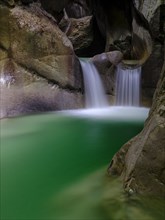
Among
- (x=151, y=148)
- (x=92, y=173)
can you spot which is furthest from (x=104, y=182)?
(x=151, y=148)

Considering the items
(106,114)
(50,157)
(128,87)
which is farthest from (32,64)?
(50,157)

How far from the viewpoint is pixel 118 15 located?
47.1ft

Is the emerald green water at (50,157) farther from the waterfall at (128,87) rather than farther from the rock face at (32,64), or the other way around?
the waterfall at (128,87)

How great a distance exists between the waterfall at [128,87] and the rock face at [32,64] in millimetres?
2203

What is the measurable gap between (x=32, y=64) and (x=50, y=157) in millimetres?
4738

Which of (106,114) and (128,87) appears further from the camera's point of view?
(128,87)

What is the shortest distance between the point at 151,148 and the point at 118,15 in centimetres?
1260

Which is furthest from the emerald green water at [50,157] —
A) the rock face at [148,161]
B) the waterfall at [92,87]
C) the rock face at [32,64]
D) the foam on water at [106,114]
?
the waterfall at [92,87]

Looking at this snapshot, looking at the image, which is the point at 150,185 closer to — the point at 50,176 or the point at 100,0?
the point at 50,176

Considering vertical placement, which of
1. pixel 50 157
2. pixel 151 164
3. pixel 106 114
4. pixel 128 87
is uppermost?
pixel 151 164

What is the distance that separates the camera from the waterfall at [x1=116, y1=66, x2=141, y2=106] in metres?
10.8

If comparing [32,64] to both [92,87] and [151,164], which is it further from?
[151,164]

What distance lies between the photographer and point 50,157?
4621 mm

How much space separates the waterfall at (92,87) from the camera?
10055 mm
